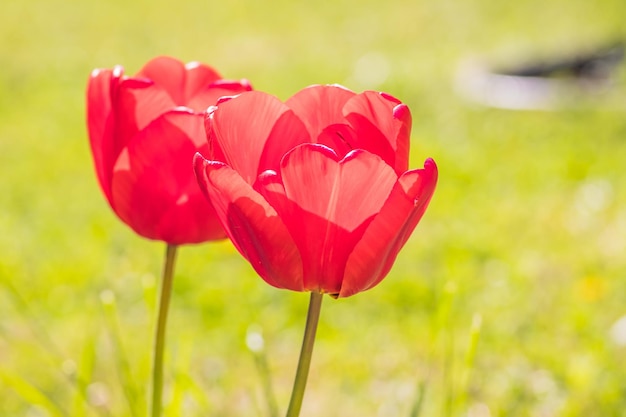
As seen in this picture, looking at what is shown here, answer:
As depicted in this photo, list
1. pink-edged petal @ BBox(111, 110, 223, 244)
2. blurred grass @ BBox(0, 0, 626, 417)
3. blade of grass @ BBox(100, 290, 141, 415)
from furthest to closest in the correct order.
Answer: blurred grass @ BBox(0, 0, 626, 417), blade of grass @ BBox(100, 290, 141, 415), pink-edged petal @ BBox(111, 110, 223, 244)

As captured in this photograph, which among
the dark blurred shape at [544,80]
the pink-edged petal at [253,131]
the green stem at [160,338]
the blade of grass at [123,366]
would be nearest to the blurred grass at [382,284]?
the blade of grass at [123,366]

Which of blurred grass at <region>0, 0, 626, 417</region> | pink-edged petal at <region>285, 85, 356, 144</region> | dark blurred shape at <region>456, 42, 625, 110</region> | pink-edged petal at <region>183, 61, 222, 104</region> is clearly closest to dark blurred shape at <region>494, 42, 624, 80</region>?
dark blurred shape at <region>456, 42, 625, 110</region>

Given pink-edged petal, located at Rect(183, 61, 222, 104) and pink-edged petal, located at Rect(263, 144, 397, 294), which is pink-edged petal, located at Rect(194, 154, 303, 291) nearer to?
pink-edged petal, located at Rect(263, 144, 397, 294)

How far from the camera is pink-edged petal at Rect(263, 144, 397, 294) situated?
0.61 metres

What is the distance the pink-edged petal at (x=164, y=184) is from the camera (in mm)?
753

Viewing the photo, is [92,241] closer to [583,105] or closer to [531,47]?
[583,105]

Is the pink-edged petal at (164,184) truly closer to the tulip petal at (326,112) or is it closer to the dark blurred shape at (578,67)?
the tulip petal at (326,112)

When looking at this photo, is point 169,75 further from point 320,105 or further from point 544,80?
point 544,80

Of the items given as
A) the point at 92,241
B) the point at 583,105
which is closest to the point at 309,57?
the point at 583,105

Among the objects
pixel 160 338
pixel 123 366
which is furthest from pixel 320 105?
pixel 123 366

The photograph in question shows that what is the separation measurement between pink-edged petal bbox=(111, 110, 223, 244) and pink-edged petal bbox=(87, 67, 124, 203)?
0.03 meters

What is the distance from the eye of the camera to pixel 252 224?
619 millimetres

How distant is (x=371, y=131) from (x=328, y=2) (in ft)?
25.6

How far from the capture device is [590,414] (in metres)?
1.80
